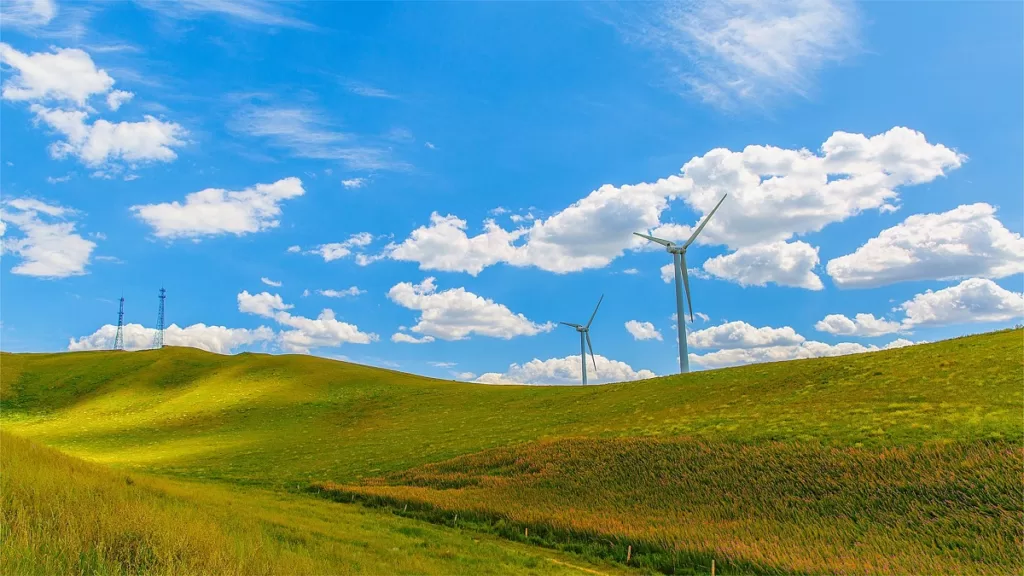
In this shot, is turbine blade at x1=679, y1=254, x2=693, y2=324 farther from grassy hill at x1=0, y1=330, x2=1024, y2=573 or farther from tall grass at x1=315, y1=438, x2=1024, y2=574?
tall grass at x1=315, y1=438, x2=1024, y2=574

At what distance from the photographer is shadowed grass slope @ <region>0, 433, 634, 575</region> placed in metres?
9.16

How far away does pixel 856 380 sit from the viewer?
48.6 m

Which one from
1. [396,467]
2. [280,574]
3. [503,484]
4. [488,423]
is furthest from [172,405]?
[280,574]

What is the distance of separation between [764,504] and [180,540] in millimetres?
22597

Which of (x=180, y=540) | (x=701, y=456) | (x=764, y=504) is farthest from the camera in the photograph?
(x=701, y=456)

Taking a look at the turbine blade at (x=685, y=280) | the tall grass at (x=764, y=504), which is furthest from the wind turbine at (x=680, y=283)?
the tall grass at (x=764, y=504)

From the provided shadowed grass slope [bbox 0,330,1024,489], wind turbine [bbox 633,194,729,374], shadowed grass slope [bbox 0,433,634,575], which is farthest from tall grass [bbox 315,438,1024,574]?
wind turbine [bbox 633,194,729,374]

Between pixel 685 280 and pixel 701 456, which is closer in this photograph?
pixel 701 456

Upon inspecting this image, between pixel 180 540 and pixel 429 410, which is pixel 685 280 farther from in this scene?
pixel 180 540

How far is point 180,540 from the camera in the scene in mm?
9953

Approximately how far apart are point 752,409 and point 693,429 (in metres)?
8.68

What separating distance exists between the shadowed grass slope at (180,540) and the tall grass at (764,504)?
3257mm

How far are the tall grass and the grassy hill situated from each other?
0.32ft

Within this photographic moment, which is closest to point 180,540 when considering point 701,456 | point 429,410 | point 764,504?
point 764,504
